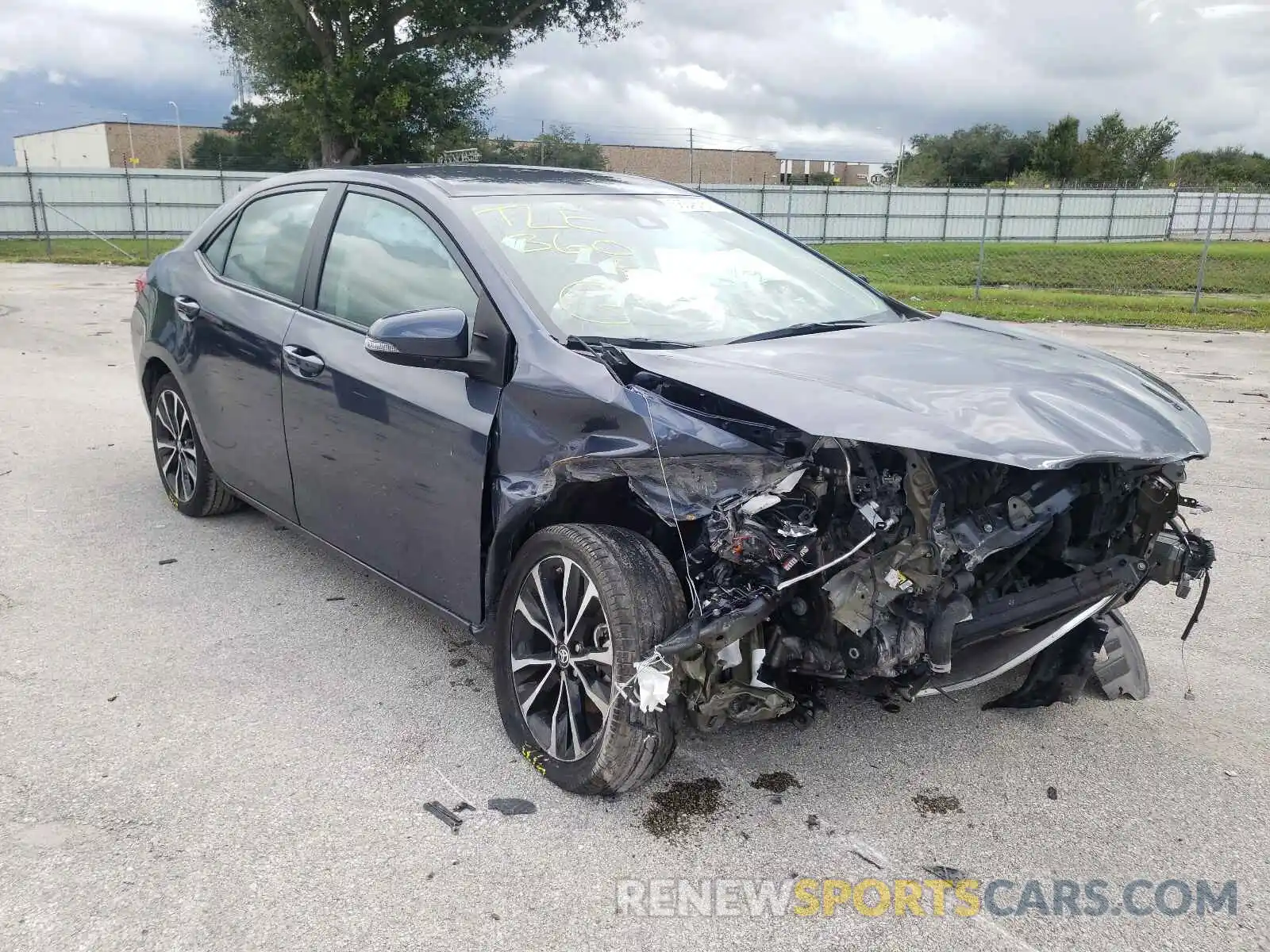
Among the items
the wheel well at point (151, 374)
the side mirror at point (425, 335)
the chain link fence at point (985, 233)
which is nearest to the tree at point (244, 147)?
the chain link fence at point (985, 233)

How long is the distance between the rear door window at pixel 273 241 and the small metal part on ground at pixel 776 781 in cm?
256

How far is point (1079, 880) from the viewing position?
2.64 meters

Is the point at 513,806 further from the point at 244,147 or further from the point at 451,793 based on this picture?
the point at 244,147

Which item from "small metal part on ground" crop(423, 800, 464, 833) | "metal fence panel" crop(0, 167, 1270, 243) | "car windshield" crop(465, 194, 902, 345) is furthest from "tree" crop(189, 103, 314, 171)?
"small metal part on ground" crop(423, 800, 464, 833)

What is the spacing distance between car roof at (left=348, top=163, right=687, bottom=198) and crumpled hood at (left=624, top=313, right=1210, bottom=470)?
118 centimetres

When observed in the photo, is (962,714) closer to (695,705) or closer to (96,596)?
→ (695,705)

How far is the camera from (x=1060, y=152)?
6259 centimetres

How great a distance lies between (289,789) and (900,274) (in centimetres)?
2475

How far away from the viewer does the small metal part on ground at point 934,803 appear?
9.66ft

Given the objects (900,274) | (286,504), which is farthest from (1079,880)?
(900,274)

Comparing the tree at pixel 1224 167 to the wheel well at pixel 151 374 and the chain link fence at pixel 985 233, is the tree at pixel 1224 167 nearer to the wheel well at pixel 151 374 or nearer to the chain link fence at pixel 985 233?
the chain link fence at pixel 985 233

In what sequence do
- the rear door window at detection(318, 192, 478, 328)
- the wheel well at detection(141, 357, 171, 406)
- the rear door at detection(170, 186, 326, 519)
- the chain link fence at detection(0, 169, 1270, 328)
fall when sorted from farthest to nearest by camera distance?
1. the chain link fence at detection(0, 169, 1270, 328)
2. the wheel well at detection(141, 357, 171, 406)
3. the rear door at detection(170, 186, 326, 519)
4. the rear door window at detection(318, 192, 478, 328)

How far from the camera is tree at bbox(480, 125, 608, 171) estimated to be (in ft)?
128

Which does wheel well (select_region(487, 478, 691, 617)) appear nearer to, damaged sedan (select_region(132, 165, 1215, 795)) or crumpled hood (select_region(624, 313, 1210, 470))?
damaged sedan (select_region(132, 165, 1215, 795))
